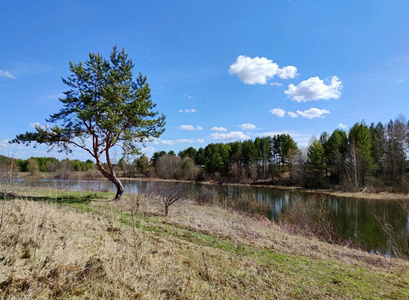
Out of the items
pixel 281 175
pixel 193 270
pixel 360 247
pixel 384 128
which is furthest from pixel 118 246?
pixel 384 128

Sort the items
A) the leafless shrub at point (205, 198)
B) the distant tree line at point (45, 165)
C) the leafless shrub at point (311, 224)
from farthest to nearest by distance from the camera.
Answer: the distant tree line at point (45, 165) → the leafless shrub at point (205, 198) → the leafless shrub at point (311, 224)

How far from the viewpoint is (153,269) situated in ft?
13.7

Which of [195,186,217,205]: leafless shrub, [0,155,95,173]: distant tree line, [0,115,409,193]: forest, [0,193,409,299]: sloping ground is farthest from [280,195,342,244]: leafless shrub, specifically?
[0,155,95,173]: distant tree line

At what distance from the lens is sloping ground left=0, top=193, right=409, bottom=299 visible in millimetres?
3064

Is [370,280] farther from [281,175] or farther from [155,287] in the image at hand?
[281,175]

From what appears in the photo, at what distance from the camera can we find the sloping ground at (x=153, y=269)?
3064mm

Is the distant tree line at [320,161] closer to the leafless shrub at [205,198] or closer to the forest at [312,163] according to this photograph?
the forest at [312,163]

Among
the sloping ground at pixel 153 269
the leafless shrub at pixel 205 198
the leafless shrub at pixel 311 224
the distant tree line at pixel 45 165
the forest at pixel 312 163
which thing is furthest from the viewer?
the forest at pixel 312 163

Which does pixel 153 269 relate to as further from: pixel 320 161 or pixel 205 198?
pixel 320 161

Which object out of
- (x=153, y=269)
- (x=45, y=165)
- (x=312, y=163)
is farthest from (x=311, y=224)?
(x=45, y=165)

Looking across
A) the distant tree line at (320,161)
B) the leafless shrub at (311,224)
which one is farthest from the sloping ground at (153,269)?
the distant tree line at (320,161)

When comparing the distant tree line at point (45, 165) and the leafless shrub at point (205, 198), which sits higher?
the distant tree line at point (45, 165)

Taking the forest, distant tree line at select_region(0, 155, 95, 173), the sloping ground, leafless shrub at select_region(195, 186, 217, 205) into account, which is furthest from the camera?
the forest

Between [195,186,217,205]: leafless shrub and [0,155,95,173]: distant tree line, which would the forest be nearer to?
[0,155,95,173]: distant tree line
